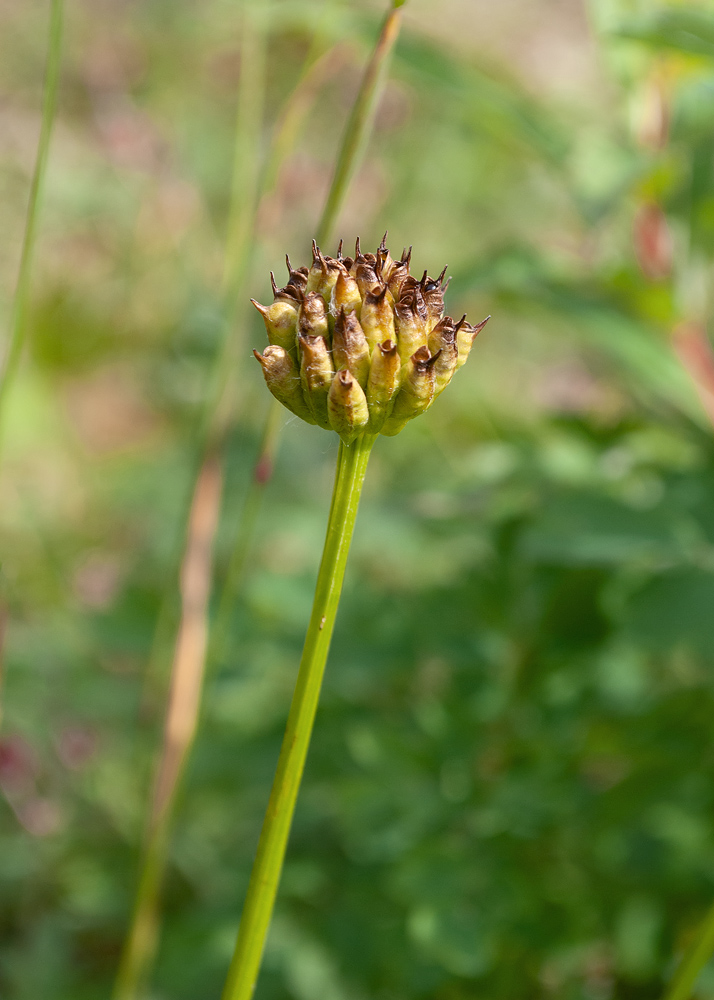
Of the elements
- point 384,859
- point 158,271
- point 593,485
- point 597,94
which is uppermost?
point 597,94

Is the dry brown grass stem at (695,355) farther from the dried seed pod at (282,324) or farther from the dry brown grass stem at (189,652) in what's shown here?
the dried seed pod at (282,324)

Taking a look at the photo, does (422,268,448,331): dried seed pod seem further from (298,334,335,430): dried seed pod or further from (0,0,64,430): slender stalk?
(0,0,64,430): slender stalk

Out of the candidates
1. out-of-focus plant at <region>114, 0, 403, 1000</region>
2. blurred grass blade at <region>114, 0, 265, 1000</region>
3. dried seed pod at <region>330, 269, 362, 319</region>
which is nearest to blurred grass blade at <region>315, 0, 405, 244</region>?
out-of-focus plant at <region>114, 0, 403, 1000</region>

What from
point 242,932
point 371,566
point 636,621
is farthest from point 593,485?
point 371,566

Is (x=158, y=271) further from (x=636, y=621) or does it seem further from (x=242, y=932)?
(x=242, y=932)

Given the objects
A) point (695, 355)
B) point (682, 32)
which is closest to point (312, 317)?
point (682, 32)

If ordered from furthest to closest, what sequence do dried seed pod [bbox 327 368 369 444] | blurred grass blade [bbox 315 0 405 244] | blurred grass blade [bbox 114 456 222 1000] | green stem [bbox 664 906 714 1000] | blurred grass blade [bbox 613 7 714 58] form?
blurred grass blade [bbox 114 456 222 1000] → blurred grass blade [bbox 613 7 714 58] → blurred grass blade [bbox 315 0 405 244] → green stem [bbox 664 906 714 1000] → dried seed pod [bbox 327 368 369 444]

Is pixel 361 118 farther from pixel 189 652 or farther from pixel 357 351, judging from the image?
pixel 189 652
